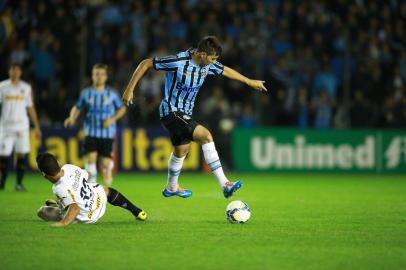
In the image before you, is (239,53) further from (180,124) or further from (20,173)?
(180,124)

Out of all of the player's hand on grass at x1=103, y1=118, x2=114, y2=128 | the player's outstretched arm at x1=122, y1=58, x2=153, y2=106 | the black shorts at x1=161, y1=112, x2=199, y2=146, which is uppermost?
the player's outstretched arm at x1=122, y1=58, x2=153, y2=106

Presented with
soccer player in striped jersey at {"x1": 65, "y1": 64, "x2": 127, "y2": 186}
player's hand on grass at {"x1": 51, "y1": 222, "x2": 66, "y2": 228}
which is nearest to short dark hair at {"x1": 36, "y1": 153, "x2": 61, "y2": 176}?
player's hand on grass at {"x1": 51, "y1": 222, "x2": 66, "y2": 228}

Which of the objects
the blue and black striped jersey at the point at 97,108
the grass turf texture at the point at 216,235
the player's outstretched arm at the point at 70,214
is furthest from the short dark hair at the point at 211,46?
the blue and black striped jersey at the point at 97,108

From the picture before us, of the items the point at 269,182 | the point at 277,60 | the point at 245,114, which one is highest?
the point at 277,60

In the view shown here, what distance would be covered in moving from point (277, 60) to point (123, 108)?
6831mm

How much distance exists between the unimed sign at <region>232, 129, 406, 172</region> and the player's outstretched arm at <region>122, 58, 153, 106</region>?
10.5 meters

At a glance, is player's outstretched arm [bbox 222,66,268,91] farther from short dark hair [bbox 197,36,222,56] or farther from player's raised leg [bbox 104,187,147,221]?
player's raised leg [bbox 104,187,147,221]

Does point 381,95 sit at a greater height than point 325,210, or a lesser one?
greater

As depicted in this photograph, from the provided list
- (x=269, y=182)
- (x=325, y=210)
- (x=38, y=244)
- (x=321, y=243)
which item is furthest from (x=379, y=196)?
(x=38, y=244)

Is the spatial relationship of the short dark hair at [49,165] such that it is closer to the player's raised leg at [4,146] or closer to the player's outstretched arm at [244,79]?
the player's outstretched arm at [244,79]

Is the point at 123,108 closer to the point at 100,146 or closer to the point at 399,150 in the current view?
the point at 100,146

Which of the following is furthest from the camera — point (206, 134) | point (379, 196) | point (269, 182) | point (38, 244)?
point (269, 182)

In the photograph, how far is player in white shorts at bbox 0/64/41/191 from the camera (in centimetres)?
1476

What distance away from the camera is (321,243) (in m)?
7.82
